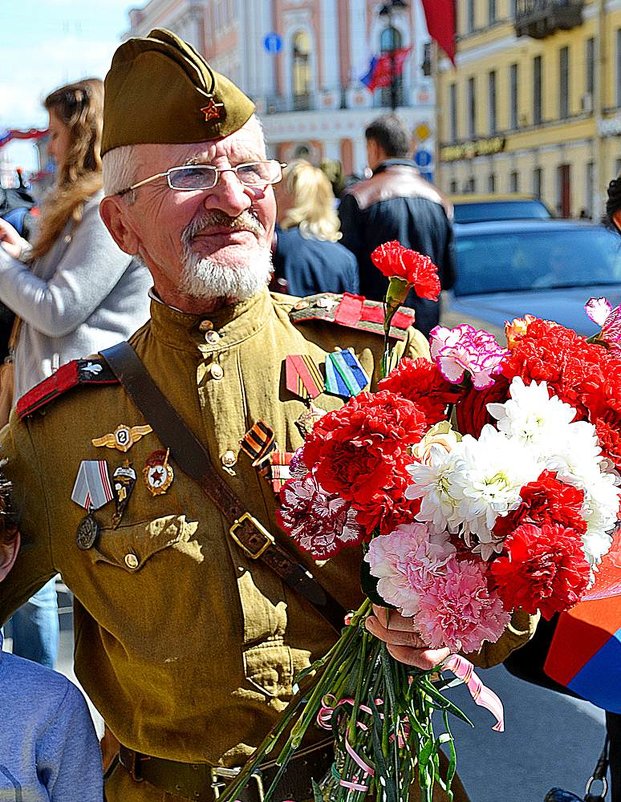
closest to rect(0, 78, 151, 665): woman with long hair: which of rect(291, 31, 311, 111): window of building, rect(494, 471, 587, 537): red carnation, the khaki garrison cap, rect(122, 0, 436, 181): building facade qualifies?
the khaki garrison cap

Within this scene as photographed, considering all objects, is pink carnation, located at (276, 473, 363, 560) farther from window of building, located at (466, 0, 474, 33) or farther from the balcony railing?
window of building, located at (466, 0, 474, 33)

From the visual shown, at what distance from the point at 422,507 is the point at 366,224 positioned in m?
4.50

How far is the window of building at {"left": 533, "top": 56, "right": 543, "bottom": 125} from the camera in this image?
1275 inches

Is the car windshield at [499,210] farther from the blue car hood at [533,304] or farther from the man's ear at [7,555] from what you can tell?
the man's ear at [7,555]

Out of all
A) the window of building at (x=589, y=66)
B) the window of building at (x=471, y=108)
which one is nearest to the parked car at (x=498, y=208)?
the window of building at (x=589, y=66)

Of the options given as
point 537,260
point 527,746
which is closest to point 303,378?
point 527,746

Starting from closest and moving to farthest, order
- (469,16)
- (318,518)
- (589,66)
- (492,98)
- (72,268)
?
(318,518), (72,268), (589,66), (492,98), (469,16)

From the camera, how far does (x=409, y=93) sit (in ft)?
168

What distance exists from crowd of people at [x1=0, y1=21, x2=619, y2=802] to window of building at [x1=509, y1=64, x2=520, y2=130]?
33.5 m

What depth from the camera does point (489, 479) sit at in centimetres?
135

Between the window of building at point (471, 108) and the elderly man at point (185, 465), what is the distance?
3610cm

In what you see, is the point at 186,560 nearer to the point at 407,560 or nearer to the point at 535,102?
the point at 407,560

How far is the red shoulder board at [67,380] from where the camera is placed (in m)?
1.97

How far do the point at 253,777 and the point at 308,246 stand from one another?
3.36 meters
